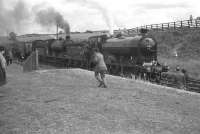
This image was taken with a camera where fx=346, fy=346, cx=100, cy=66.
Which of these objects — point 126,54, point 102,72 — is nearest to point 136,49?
point 126,54

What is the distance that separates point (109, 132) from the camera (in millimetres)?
7570

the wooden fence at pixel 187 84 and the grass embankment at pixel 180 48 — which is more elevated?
the grass embankment at pixel 180 48

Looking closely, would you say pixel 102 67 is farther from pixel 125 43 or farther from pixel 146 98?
pixel 125 43

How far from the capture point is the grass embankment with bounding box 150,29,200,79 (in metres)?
34.2

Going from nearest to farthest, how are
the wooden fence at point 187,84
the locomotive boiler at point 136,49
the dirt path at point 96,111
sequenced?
the dirt path at point 96,111 → the wooden fence at point 187,84 → the locomotive boiler at point 136,49

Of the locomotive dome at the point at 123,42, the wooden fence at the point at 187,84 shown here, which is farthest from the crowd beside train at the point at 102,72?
the locomotive dome at the point at 123,42

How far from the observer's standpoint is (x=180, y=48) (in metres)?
39.7

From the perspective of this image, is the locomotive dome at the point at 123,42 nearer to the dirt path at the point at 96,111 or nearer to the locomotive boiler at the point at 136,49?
the locomotive boiler at the point at 136,49

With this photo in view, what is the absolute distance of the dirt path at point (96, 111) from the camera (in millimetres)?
7910

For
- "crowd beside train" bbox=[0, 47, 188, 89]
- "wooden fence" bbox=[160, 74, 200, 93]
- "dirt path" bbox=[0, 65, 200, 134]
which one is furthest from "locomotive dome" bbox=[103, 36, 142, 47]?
"dirt path" bbox=[0, 65, 200, 134]

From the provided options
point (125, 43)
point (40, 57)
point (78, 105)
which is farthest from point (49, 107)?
point (40, 57)

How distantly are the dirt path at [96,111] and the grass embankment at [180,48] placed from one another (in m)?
20.1

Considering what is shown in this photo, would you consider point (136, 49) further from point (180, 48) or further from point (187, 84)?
point (180, 48)

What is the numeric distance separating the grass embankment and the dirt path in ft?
65.9
